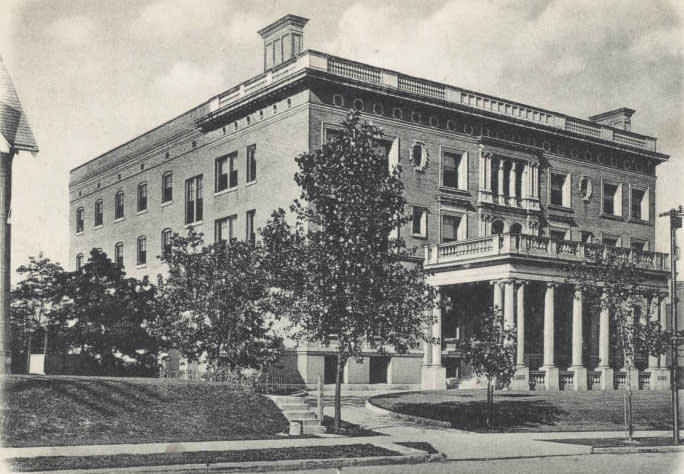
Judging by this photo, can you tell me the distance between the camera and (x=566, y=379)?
1515 inches

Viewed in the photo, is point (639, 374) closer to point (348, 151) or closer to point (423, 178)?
point (423, 178)

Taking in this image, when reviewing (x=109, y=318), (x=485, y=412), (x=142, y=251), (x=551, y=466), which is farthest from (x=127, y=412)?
(x=142, y=251)

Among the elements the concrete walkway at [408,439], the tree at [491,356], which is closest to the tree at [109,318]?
the concrete walkway at [408,439]

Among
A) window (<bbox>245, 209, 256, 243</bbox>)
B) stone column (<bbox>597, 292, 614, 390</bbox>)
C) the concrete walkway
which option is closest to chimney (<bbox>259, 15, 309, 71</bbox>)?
window (<bbox>245, 209, 256, 243</bbox>)

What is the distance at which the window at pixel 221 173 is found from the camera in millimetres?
44688

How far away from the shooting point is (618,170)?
5088 cm

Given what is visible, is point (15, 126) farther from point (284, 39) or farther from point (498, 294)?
point (284, 39)

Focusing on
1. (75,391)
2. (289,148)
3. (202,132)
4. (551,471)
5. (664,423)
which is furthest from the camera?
(202,132)

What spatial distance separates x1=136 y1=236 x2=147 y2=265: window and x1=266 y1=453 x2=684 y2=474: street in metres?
36.5

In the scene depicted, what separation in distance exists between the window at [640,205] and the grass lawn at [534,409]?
2063cm

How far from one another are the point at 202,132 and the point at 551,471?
109 feet

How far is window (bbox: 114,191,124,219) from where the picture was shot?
180 feet

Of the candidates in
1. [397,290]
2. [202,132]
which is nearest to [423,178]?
[202,132]

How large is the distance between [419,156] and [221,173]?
10.4 meters
